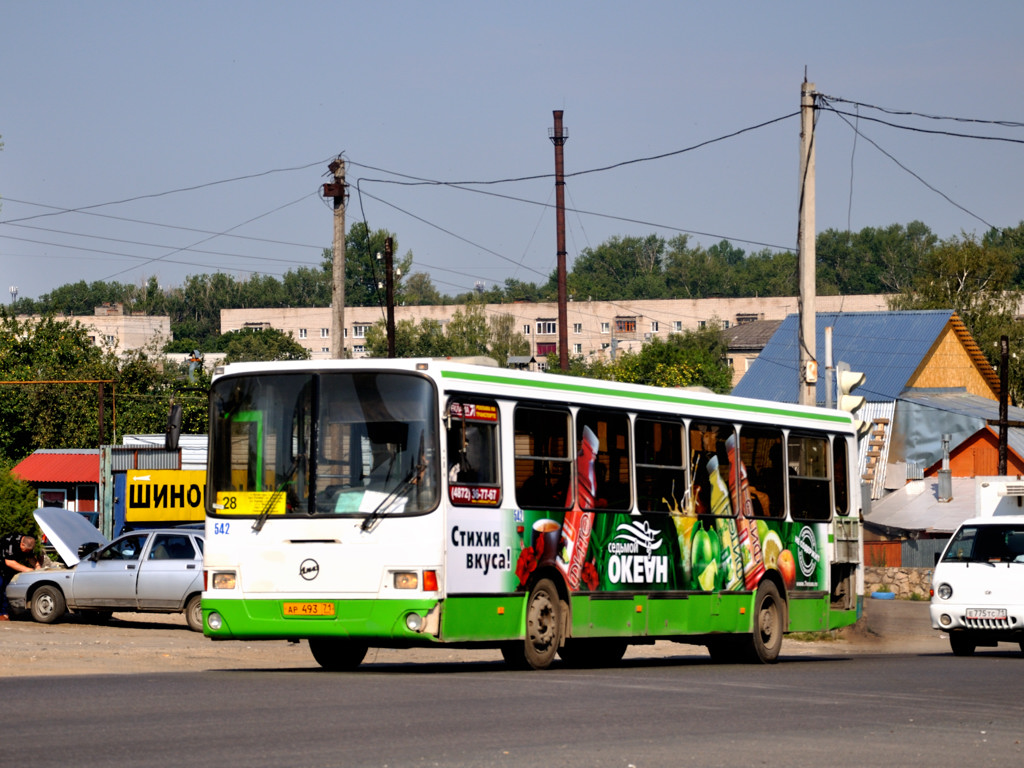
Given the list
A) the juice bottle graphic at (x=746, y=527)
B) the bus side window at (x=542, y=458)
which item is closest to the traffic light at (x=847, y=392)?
the juice bottle graphic at (x=746, y=527)

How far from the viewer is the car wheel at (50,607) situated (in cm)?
2539

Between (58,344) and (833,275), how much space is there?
374 feet

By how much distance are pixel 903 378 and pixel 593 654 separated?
1807 inches

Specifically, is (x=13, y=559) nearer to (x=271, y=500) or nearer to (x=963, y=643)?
(x=271, y=500)

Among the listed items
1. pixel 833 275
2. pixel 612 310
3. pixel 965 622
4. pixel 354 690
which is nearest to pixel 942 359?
pixel 965 622


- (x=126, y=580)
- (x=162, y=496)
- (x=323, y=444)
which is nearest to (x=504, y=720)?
(x=323, y=444)

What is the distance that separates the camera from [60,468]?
2227 inches

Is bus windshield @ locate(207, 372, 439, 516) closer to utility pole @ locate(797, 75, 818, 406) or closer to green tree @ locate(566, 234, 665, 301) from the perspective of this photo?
utility pole @ locate(797, 75, 818, 406)

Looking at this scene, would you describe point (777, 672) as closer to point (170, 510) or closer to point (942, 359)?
point (170, 510)

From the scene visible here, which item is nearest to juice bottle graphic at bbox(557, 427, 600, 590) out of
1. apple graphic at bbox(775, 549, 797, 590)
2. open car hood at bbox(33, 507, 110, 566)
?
apple graphic at bbox(775, 549, 797, 590)

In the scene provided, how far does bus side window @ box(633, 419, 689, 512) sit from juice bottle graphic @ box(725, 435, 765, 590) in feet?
3.29

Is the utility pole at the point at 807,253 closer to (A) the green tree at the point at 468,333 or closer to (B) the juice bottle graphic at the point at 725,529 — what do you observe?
(B) the juice bottle graphic at the point at 725,529

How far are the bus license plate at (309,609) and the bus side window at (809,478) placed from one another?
6.88 meters

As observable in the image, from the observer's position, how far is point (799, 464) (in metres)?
19.0
